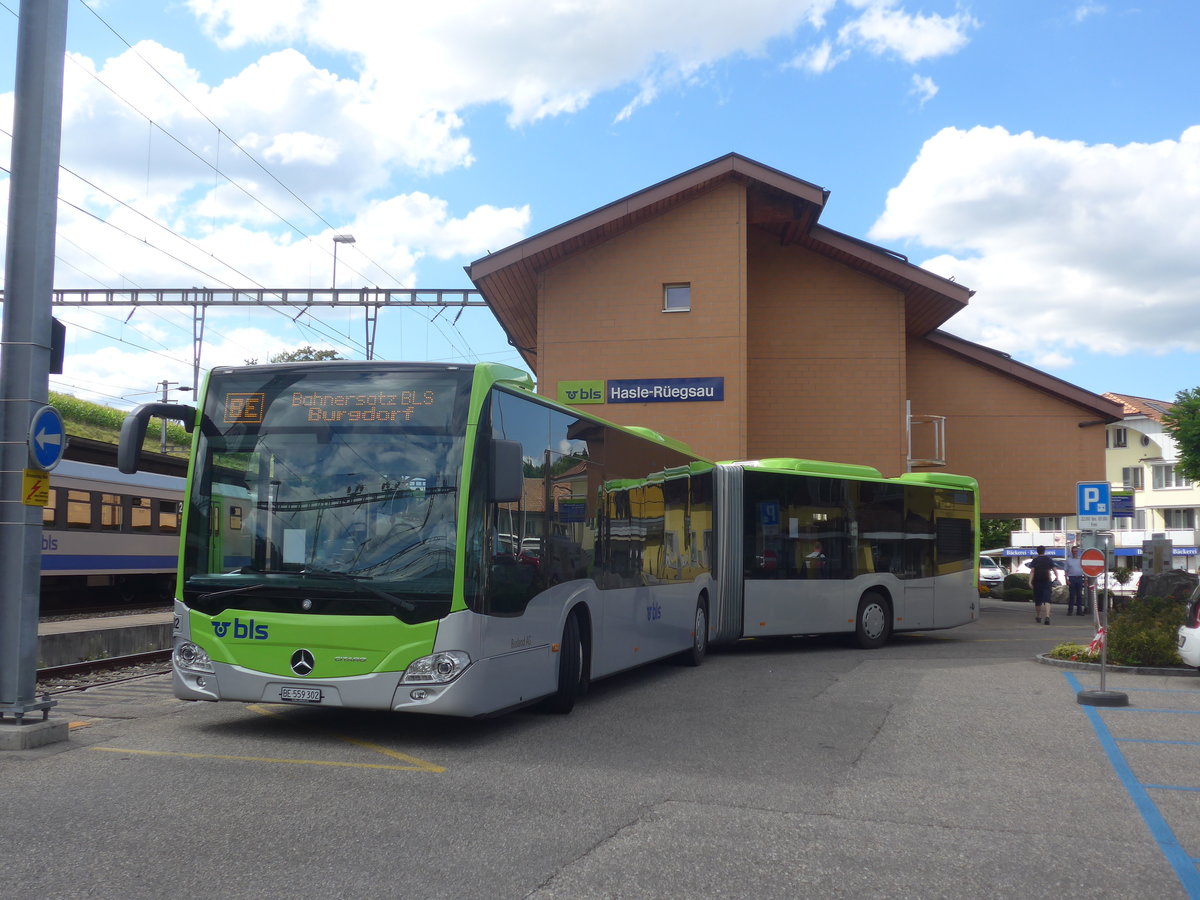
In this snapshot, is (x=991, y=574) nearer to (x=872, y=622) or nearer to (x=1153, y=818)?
(x=872, y=622)

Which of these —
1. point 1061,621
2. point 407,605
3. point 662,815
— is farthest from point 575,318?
point 662,815

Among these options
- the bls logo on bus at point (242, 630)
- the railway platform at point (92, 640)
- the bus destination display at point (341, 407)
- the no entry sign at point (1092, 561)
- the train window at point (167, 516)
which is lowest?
the railway platform at point (92, 640)

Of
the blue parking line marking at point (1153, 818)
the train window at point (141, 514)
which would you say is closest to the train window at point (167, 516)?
the train window at point (141, 514)

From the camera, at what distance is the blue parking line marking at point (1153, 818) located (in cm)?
558

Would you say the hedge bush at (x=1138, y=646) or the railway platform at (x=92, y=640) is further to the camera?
the railway platform at (x=92, y=640)

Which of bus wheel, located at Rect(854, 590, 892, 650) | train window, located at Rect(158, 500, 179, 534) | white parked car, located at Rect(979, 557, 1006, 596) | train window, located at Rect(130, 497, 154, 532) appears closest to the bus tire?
bus wheel, located at Rect(854, 590, 892, 650)

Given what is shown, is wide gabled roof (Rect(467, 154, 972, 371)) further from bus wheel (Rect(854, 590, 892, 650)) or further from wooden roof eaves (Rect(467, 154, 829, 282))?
bus wheel (Rect(854, 590, 892, 650))

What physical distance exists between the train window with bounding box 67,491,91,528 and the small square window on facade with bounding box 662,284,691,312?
13.1m

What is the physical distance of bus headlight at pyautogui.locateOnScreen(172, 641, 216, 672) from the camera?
349 inches

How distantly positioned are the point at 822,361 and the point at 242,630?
1983 cm

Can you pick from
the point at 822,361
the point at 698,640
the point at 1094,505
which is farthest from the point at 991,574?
the point at 1094,505

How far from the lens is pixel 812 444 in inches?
1054

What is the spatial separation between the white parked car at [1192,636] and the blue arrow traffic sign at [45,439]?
40.4 feet

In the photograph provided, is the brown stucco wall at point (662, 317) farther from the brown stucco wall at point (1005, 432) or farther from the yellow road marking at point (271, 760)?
the yellow road marking at point (271, 760)
